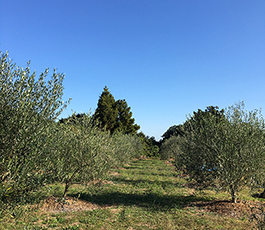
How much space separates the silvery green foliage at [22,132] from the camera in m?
6.82

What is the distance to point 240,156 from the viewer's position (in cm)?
1266

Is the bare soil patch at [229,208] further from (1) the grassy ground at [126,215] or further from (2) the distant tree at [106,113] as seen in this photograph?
(2) the distant tree at [106,113]

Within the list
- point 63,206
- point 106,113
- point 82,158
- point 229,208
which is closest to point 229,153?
point 229,208

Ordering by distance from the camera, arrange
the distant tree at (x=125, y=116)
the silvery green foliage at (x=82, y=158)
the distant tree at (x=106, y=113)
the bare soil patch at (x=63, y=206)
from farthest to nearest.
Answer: the distant tree at (x=125, y=116), the distant tree at (x=106, y=113), the silvery green foliage at (x=82, y=158), the bare soil patch at (x=63, y=206)

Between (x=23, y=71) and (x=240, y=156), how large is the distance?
44.6 feet

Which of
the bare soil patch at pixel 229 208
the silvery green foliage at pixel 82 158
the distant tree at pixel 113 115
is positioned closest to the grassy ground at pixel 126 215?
the bare soil patch at pixel 229 208

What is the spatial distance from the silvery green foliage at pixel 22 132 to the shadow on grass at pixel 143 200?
8.67m

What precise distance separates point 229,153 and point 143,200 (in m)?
7.89

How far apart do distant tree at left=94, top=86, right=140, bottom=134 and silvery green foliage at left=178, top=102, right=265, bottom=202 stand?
36142 mm

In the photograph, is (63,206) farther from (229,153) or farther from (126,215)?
(229,153)

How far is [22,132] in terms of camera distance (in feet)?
23.2

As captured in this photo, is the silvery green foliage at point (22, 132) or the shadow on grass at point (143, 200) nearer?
the silvery green foliage at point (22, 132)

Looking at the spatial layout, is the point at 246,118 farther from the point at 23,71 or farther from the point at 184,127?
the point at 23,71

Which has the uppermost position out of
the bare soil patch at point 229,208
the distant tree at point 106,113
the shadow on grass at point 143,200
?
the distant tree at point 106,113
